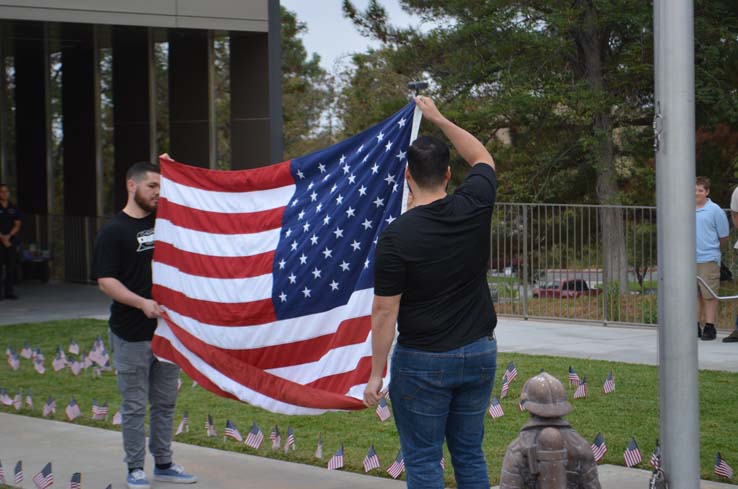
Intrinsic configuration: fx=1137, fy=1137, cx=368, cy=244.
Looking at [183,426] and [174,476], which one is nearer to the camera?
[174,476]

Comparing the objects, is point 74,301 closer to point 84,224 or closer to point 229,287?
point 84,224

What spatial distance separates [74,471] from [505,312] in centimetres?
1103

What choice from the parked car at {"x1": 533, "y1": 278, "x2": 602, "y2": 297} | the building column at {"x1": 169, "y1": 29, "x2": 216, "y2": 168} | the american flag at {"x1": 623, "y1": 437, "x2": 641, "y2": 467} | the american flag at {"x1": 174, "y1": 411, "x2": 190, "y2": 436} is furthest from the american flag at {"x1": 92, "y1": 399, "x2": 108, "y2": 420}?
the building column at {"x1": 169, "y1": 29, "x2": 216, "y2": 168}

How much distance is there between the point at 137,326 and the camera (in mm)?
7465

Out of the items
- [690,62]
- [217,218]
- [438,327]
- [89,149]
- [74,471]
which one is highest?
[89,149]

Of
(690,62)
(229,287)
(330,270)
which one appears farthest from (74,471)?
(690,62)

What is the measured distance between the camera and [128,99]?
24938 millimetres

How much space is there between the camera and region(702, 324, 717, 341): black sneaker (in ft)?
46.7

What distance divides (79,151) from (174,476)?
19386 mm

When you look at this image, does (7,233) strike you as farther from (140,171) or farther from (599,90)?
(140,171)

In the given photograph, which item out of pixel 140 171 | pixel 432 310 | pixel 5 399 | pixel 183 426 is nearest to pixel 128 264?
pixel 140 171

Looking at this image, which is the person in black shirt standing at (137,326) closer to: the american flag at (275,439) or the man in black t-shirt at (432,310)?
the american flag at (275,439)

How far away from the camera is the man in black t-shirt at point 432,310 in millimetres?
5242

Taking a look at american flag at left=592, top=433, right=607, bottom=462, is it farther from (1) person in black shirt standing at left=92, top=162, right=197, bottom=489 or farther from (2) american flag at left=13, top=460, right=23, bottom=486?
(2) american flag at left=13, top=460, right=23, bottom=486
